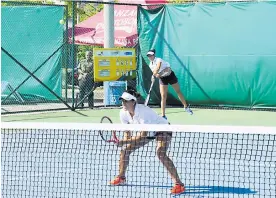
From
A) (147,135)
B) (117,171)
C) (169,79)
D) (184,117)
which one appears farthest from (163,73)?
(147,135)

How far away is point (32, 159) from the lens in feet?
24.7

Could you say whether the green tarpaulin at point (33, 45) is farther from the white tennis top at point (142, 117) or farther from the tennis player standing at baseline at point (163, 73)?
the white tennis top at point (142, 117)

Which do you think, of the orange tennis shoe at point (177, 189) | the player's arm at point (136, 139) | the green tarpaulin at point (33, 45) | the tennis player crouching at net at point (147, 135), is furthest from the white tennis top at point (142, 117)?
the green tarpaulin at point (33, 45)

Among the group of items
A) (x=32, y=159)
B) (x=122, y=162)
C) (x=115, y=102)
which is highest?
(x=122, y=162)

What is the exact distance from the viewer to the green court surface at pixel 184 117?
11211 mm

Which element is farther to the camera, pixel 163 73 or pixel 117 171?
pixel 163 73

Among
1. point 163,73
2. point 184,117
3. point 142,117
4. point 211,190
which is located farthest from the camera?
point 184,117

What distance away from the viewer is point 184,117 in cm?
1191

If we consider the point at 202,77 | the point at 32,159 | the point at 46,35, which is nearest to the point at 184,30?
the point at 202,77

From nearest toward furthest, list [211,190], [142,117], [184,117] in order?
[142,117], [211,190], [184,117]

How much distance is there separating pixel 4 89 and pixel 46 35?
1400 mm

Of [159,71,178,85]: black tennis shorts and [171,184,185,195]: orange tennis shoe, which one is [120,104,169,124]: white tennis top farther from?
[159,71,178,85]: black tennis shorts

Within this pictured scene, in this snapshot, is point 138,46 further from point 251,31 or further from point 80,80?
point 251,31

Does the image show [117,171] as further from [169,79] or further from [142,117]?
[169,79]
